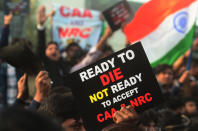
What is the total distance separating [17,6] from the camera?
294 inches

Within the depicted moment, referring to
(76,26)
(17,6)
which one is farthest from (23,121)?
(76,26)

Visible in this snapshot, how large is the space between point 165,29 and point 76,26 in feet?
15.4

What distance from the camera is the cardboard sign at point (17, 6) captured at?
7.25 metres

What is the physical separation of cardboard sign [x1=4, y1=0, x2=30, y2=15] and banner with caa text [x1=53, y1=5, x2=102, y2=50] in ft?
5.07

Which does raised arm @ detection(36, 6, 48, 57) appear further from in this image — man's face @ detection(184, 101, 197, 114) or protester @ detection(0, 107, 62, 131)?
protester @ detection(0, 107, 62, 131)

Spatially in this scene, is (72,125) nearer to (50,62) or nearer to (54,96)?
(54,96)

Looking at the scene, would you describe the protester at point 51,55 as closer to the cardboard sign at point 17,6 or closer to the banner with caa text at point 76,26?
the cardboard sign at point 17,6

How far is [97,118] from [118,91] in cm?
25

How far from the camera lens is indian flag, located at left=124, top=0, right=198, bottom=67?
4.82 meters

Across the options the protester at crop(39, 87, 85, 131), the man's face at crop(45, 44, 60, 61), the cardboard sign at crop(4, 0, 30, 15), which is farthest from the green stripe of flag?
the cardboard sign at crop(4, 0, 30, 15)

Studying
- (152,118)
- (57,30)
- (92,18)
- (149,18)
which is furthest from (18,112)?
(92,18)

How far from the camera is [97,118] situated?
2.67 m

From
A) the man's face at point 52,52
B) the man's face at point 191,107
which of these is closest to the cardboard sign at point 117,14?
the man's face at point 52,52

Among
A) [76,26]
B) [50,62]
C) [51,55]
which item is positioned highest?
[76,26]
